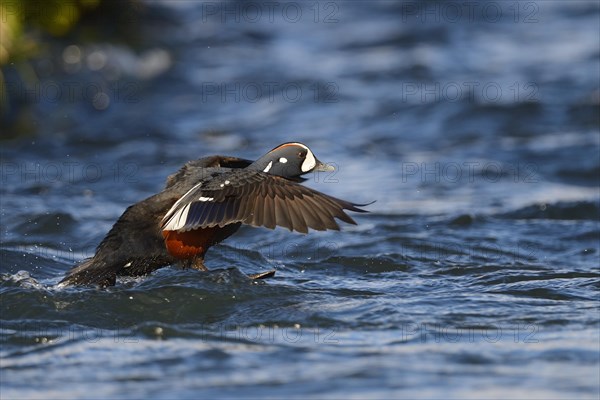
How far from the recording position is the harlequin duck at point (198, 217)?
6.18 metres

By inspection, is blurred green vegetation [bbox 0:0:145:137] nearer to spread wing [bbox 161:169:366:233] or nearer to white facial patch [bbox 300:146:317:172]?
white facial patch [bbox 300:146:317:172]

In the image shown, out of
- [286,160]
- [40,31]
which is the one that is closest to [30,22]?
[40,31]

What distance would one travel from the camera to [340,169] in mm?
10719

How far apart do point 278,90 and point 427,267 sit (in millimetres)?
6658

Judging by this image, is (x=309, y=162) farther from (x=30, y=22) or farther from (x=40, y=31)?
(x=40, y=31)

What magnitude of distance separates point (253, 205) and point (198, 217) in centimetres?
34

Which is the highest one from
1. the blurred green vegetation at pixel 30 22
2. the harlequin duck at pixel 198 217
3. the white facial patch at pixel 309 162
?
the blurred green vegetation at pixel 30 22

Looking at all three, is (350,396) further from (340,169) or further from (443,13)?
(443,13)

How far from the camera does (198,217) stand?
20.5 feet

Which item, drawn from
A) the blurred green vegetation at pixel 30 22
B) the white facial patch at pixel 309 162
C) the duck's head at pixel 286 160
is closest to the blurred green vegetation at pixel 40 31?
the blurred green vegetation at pixel 30 22

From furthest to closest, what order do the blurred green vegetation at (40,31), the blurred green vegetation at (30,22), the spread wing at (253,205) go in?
the blurred green vegetation at (40,31), the blurred green vegetation at (30,22), the spread wing at (253,205)

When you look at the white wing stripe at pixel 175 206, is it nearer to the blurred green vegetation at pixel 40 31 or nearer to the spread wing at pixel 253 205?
the spread wing at pixel 253 205

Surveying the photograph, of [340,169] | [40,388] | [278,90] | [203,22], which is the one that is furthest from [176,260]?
[203,22]

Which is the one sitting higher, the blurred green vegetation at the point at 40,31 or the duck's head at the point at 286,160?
the blurred green vegetation at the point at 40,31
